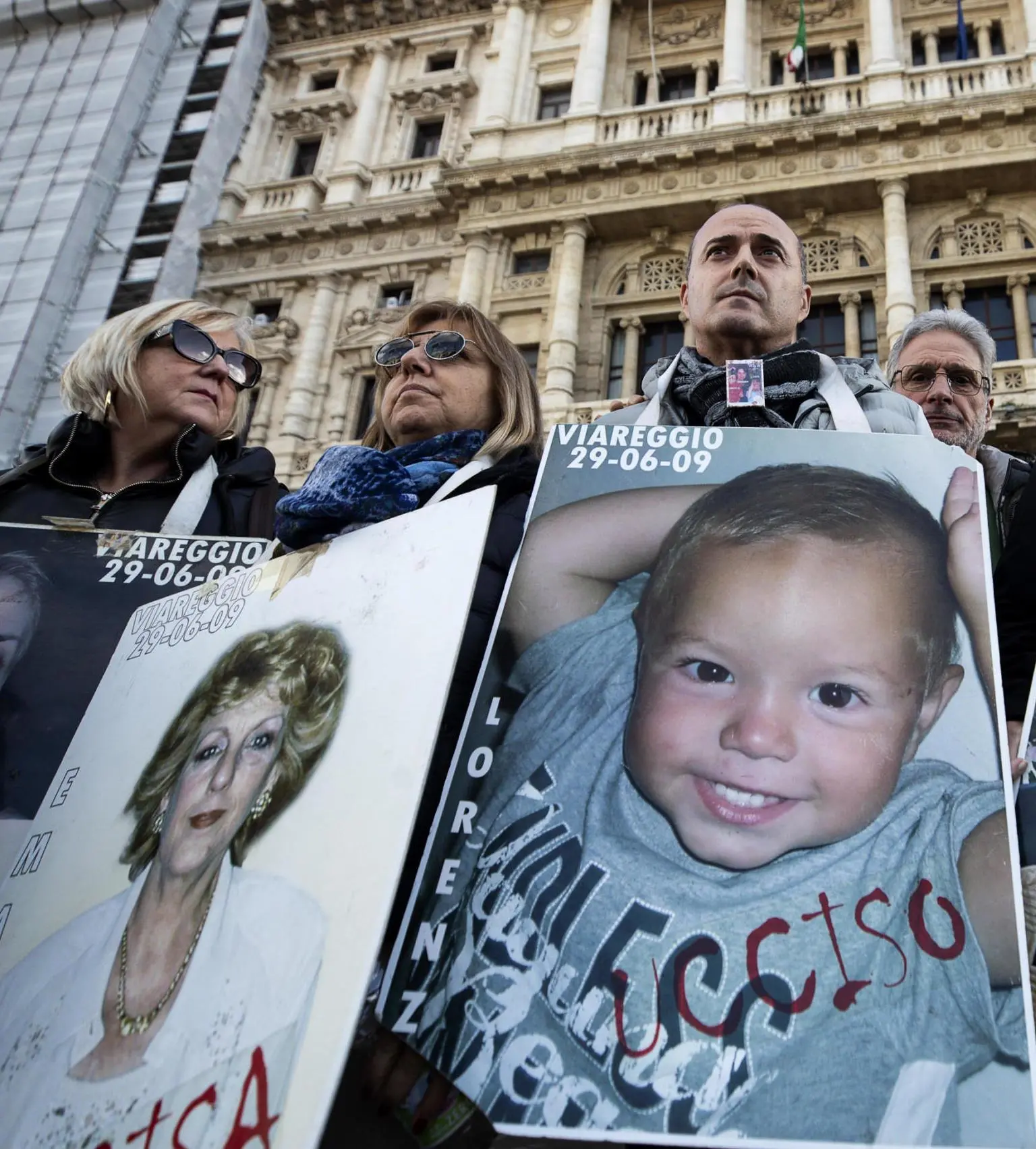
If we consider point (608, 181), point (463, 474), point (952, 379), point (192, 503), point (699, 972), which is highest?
point (608, 181)

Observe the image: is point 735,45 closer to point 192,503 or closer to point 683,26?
point 683,26

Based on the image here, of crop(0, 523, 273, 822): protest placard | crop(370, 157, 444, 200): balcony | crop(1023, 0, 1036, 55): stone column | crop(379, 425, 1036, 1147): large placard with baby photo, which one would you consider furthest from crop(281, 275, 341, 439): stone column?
crop(379, 425, 1036, 1147): large placard with baby photo

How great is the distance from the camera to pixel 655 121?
1392 cm

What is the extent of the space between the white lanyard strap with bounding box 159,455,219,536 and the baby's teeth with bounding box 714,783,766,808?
174 cm

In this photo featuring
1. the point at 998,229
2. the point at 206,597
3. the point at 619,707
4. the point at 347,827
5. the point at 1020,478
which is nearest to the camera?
the point at 347,827

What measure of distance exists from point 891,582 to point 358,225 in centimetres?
1463

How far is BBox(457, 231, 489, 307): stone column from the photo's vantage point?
1335cm

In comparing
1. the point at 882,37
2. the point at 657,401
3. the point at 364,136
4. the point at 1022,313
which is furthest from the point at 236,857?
the point at 364,136

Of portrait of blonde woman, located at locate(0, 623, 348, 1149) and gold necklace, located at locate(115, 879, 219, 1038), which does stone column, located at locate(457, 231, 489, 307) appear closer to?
portrait of blonde woman, located at locate(0, 623, 348, 1149)

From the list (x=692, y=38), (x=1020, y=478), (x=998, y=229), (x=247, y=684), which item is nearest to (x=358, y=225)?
(x=692, y=38)

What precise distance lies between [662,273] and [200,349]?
11.1 m

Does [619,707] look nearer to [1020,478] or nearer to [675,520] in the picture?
[675,520]

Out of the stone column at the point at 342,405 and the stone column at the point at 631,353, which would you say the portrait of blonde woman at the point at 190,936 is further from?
the stone column at the point at 342,405

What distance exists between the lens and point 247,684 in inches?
68.4
